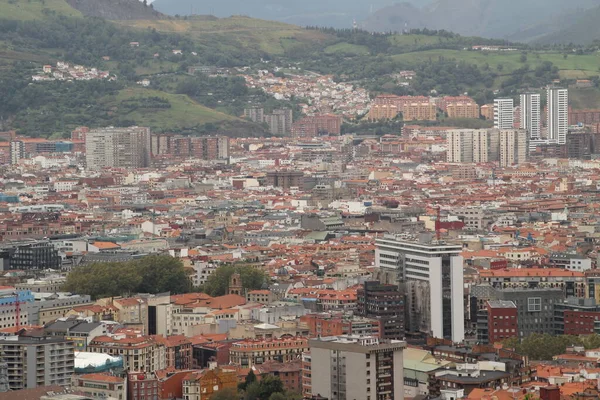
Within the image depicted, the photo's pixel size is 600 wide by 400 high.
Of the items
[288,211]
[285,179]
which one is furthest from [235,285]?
[285,179]

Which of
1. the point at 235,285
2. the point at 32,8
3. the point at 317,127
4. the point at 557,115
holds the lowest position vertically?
the point at 235,285

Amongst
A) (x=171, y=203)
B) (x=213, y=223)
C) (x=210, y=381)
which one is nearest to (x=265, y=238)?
(x=213, y=223)

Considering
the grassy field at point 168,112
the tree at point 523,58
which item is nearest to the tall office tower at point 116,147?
the grassy field at point 168,112

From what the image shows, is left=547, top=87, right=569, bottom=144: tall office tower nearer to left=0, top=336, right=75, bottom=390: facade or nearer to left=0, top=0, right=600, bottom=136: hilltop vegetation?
left=0, top=0, right=600, bottom=136: hilltop vegetation

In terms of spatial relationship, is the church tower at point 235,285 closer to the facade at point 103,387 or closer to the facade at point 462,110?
the facade at point 103,387

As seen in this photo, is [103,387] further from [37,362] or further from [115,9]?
[115,9]

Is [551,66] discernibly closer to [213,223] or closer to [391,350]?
[213,223]
